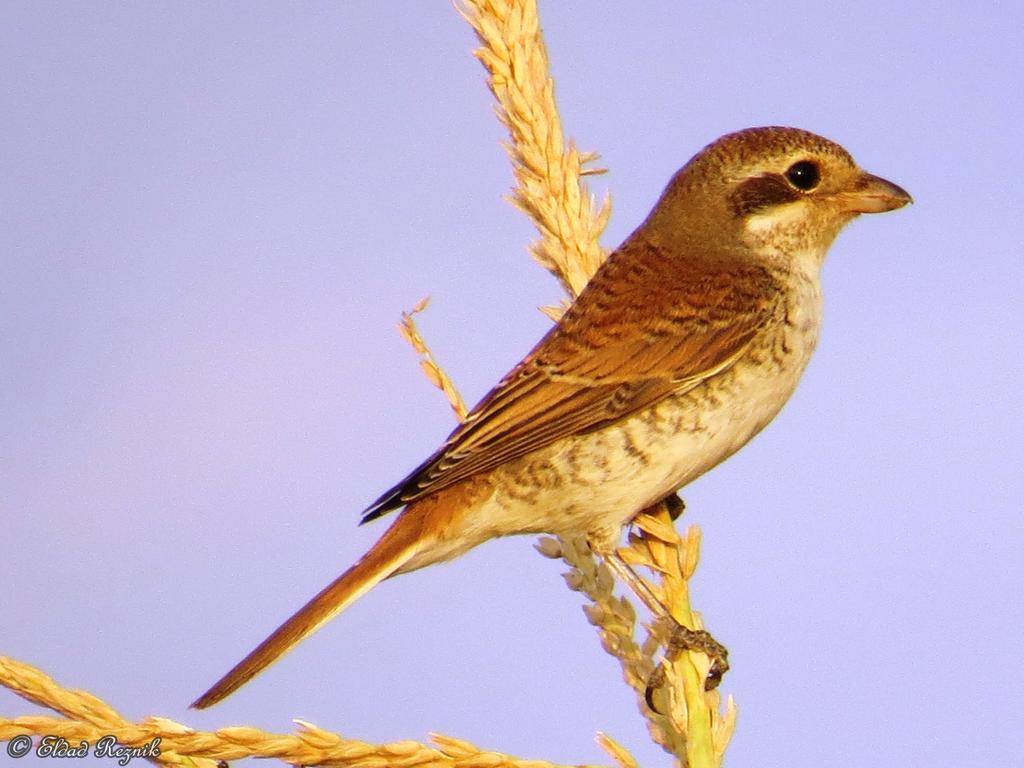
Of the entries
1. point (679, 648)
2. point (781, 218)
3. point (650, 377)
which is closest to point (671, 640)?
point (679, 648)

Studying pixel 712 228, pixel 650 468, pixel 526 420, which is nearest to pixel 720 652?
pixel 650 468

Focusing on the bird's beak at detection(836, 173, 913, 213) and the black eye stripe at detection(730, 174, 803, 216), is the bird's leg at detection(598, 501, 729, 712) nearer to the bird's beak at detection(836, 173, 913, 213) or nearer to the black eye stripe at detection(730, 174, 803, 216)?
the black eye stripe at detection(730, 174, 803, 216)

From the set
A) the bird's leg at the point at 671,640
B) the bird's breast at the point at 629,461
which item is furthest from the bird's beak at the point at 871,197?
the bird's leg at the point at 671,640

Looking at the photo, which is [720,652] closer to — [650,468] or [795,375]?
[650,468]

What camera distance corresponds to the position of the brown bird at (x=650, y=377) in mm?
3080

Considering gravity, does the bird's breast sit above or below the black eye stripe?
below

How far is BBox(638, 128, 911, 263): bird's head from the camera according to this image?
3473 mm

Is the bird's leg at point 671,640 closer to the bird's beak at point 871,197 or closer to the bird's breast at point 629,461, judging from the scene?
the bird's breast at point 629,461

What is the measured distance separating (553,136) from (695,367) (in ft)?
2.36

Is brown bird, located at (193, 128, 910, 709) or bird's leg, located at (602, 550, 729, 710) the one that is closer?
bird's leg, located at (602, 550, 729, 710)

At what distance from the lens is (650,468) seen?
Result: 3.07 metres

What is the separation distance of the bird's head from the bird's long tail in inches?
46.7

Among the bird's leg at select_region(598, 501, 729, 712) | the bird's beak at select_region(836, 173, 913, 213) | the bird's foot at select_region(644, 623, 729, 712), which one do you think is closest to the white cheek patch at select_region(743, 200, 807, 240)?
the bird's beak at select_region(836, 173, 913, 213)

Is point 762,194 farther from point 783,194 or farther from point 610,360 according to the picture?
point 610,360
